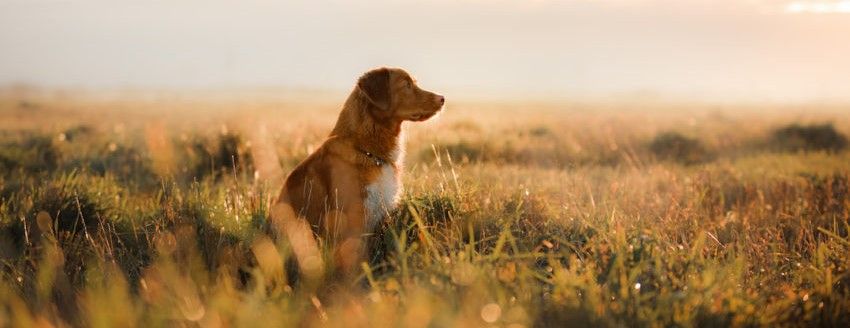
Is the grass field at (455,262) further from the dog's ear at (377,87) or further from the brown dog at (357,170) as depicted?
the dog's ear at (377,87)

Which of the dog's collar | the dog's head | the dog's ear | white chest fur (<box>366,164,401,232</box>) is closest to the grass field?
white chest fur (<box>366,164,401,232</box>)

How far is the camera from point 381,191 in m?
6.50

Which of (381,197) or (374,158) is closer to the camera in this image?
(381,197)

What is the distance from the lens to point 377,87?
6703mm

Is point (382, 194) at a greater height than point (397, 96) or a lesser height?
lesser

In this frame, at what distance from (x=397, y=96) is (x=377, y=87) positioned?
0.69 ft

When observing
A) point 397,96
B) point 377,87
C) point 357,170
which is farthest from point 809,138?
point 357,170

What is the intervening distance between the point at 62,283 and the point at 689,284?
162 inches

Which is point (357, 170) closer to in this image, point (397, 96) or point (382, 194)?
point (382, 194)

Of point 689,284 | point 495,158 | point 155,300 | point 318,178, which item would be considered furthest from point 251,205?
point 495,158

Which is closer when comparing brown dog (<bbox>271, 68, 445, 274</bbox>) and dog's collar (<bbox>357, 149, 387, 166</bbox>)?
brown dog (<bbox>271, 68, 445, 274</bbox>)

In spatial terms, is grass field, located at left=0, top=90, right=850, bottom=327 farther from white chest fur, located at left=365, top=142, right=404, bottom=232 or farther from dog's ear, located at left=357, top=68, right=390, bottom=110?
dog's ear, located at left=357, top=68, right=390, bottom=110

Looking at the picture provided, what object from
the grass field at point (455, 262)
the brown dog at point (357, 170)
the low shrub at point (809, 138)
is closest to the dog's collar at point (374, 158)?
the brown dog at point (357, 170)

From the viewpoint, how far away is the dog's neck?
665cm
